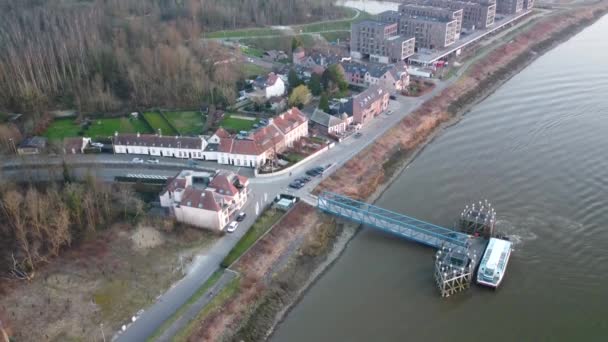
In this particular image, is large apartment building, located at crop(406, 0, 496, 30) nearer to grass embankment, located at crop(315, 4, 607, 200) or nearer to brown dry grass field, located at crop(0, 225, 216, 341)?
grass embankment, located at crop(315, 4, 607, 200)

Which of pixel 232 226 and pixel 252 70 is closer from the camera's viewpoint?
pixel 232 226

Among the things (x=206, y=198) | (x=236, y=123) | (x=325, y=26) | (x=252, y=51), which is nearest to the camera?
(x=206, y=198)

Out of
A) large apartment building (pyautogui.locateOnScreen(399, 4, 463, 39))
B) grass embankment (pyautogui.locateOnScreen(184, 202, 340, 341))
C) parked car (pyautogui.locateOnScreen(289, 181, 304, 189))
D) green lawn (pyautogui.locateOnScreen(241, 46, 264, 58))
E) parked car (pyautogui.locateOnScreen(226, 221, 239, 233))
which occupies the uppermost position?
large apartment building (pyautogui.locateOnScreen(399, 4, 463, 39))

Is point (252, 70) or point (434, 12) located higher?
point (434, 12)

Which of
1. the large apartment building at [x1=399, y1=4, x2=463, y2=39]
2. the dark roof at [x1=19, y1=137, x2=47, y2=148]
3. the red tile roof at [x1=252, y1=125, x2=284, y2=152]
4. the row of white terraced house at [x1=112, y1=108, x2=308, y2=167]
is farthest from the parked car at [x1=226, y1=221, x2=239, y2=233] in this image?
the large apartment building at [x1=399, y1=4, x2=463, y2=39]

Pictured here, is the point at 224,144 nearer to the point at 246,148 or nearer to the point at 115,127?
the point at 246,148

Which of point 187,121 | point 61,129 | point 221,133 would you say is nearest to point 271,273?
point 221,133

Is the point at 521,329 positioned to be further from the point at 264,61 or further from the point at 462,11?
the point at 462,11
